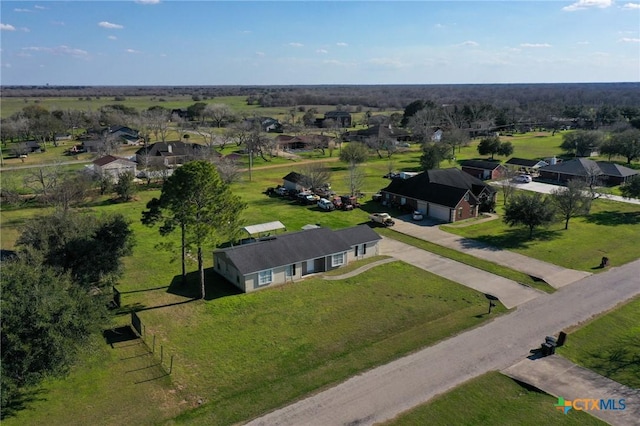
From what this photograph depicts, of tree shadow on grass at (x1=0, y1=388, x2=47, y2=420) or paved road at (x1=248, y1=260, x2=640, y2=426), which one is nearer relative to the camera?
tree shadow on grass at (x1=0, y1=388, x2=47, y2=420)

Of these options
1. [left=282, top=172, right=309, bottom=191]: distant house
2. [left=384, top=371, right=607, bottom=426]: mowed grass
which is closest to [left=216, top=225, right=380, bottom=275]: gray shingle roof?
[left=384, top=371, right=607, bottom=426]: mowed grass

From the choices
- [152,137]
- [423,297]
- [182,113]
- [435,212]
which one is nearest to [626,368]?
[423,297]

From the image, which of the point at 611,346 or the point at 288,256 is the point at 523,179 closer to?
the point at 611,346

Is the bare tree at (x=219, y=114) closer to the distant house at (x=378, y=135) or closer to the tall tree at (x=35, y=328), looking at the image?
the distant house at (x=378, y=135)

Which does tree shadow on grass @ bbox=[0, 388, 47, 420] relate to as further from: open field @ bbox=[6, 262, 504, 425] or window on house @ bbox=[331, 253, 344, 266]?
window on house @ bbox=[331, 253, 344, 266]

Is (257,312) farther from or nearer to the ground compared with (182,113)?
nearer to the ground

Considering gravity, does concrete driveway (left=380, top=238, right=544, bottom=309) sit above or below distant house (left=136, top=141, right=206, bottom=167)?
below

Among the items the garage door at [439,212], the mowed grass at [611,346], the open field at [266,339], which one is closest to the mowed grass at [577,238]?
the garage door at [439,212]

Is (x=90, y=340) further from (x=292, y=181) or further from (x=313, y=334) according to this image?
(x=292, y=181)
